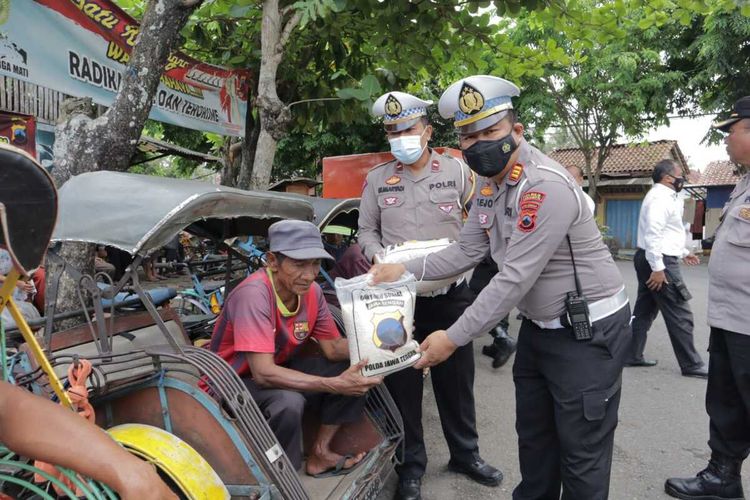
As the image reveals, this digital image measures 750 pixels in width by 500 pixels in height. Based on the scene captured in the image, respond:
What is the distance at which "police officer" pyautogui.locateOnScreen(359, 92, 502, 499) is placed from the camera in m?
3.15

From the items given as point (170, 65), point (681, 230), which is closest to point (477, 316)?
point (681, 230)

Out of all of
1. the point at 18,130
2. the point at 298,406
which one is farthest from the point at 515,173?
the point at 18,130

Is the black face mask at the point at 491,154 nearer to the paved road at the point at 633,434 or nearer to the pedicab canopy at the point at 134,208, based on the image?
the pedicab canopy at the point at 134,208

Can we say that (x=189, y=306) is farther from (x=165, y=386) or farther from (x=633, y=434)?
Answer: (x=633, y=434)

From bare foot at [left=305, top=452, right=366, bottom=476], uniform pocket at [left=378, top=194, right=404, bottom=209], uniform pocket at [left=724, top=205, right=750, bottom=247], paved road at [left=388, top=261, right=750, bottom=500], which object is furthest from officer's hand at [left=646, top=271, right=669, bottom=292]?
bare foot at [left=305, top=452, right=366, bottom=476]

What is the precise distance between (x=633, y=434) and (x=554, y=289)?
2.39 metres

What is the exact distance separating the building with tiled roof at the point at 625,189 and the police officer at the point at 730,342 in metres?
19.1

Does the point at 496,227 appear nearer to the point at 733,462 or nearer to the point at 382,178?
the point at 382,178

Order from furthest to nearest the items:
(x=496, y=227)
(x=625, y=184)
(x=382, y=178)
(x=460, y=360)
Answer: (x=625, y=184) → (x=382, y=178) → (x=460, y=360) → (x=496, y=227)

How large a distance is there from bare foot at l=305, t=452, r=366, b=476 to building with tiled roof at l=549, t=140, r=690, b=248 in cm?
2021

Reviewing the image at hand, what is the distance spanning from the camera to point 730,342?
290 centimetres

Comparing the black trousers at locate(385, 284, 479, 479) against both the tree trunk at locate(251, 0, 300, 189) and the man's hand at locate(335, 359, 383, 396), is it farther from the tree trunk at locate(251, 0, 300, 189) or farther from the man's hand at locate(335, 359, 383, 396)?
the tree trunk at locate(251, 0, 300, 189)

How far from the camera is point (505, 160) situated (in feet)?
7.48

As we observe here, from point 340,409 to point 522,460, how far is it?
37.8 inches
